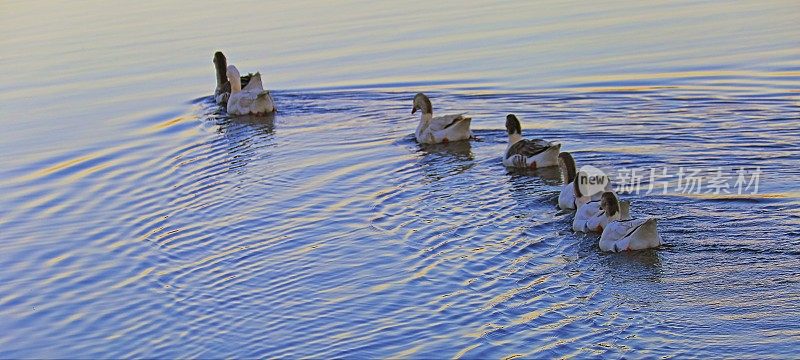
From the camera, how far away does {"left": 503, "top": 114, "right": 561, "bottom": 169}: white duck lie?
1562 cm

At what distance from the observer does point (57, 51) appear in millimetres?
27594

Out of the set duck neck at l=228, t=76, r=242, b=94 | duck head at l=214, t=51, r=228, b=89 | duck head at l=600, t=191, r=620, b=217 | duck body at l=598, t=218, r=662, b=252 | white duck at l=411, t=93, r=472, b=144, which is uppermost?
duck head at l=214, t=51, r=228, b=89

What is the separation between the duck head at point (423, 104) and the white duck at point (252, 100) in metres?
3.14

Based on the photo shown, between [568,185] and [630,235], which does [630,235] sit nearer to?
[630,235]

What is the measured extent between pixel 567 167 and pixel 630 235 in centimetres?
281

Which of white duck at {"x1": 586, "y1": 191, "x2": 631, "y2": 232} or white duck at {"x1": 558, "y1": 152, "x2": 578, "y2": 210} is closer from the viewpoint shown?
white duck at {"x1": 586, "y1": 191, "x2": 631, "y2": 232}

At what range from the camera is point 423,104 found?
18391 millimetres

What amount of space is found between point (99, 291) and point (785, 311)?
6680mm

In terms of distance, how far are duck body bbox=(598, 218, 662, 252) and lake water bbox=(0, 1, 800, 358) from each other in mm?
133

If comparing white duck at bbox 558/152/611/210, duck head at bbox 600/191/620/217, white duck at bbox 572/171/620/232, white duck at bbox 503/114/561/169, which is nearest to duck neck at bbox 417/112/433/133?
white duck at bbox 503/114/561/169

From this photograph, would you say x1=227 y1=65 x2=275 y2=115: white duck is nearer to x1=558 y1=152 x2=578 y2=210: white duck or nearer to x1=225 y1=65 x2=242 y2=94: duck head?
x1=225 y1=65 x2=242 y2=94: duck head

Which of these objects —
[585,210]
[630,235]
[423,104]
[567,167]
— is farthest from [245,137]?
[630,235]

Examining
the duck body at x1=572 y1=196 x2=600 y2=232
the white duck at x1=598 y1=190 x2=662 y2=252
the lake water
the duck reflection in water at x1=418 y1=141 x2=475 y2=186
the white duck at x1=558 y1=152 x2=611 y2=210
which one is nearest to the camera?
the lake water

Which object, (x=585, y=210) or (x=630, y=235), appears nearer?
(x=630, y=235)
